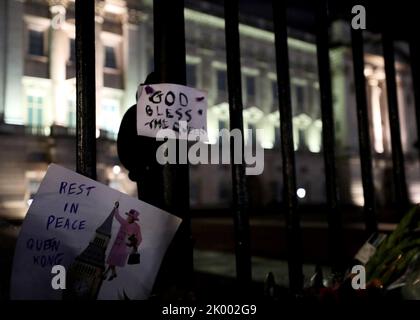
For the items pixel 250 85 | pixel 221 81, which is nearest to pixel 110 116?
pixel 221 81

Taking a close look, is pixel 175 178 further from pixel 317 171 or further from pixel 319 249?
pixel 317 171

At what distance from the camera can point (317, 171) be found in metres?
36.1

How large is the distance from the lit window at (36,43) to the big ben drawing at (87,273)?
81.5 feet

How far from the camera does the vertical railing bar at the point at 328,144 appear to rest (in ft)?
6.89

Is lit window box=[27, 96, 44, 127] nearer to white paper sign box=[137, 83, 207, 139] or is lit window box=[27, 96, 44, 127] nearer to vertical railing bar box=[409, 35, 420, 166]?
vertical railing bar box=[409, 35, 420, 166]

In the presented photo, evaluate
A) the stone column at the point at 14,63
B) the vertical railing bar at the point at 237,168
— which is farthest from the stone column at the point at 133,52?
the vertical railing bar at the point at 237,168

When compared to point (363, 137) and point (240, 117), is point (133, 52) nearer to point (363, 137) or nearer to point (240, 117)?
point (363, 137)

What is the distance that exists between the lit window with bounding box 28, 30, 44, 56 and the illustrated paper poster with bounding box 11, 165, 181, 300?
81.3ft

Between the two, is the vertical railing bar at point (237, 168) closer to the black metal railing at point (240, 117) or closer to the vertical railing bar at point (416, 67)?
the black metal railing at point (240, 117)

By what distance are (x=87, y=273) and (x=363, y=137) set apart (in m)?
1.59

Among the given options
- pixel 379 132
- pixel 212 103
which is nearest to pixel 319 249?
pixel 212 103

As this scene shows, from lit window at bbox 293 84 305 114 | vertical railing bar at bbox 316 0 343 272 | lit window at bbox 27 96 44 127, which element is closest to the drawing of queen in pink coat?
vertical railing bar at bbox 316 0 343 272

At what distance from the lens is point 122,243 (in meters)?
1.44

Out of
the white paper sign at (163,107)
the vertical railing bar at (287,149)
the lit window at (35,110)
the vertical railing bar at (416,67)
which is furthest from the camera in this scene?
the lit window at (35,110)
